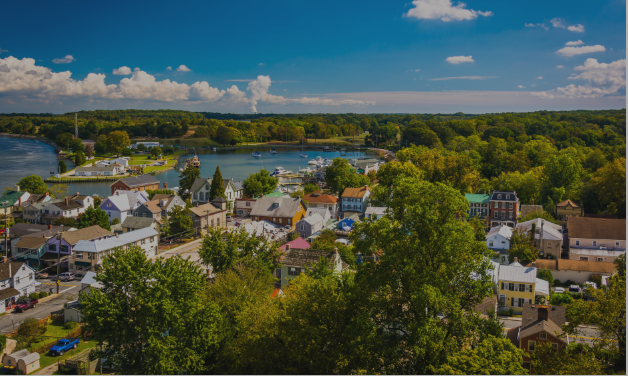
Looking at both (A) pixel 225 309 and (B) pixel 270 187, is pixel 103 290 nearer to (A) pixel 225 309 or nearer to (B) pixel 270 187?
(A) pixel 225 309

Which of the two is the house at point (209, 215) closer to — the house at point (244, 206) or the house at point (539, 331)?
the house at point (244, 206)

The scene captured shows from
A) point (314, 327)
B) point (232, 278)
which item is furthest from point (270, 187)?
point (314, 327)

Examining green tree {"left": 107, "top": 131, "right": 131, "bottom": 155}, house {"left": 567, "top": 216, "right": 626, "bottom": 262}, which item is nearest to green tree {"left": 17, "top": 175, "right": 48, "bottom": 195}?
house {"left": 567, "top": 216, "right": 626, "bottom": 262}

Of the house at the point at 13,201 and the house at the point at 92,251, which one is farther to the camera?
the house at the point at 13,201

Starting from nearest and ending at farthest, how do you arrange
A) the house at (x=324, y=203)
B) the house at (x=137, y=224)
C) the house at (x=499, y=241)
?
the house at (x=499, y=241) → the house at (x=137, y=224) → the house at (x=324, y=203)

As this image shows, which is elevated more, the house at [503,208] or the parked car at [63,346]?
the house at [503,208]

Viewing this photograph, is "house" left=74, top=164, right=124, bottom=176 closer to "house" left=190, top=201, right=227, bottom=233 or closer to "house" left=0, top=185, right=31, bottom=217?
"house" left=0, top=185, right=31, bottom=217

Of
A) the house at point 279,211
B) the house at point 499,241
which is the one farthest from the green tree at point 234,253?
the house at point 499,241
